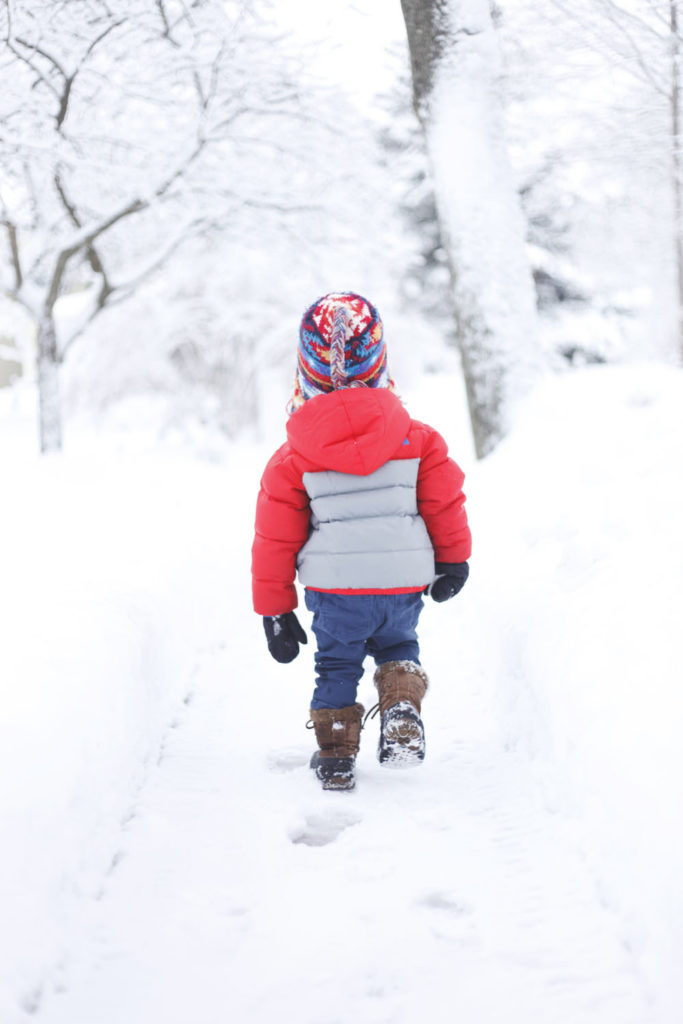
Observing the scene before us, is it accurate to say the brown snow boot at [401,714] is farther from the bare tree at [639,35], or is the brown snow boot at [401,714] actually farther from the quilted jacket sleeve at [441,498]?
the bare tree at [639,35]

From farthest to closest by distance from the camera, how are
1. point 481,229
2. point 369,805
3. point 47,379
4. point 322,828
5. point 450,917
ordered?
point 47,379
point 481,229
point 369,805
point 322,828
point 450,917

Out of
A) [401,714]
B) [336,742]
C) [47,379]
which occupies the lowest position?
[336,742]

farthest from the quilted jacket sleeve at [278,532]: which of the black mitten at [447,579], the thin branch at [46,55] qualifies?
the thin branch at [46,55]

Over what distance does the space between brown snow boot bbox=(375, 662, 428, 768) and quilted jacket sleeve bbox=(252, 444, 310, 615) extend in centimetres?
50

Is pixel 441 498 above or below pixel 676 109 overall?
below

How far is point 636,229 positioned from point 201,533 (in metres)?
11.7

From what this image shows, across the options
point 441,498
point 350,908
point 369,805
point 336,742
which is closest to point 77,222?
point 441,498

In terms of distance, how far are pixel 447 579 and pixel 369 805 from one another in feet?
2.90

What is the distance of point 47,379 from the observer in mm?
8680

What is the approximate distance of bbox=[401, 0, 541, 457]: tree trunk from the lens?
5.70m

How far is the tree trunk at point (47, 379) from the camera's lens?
8.59 m

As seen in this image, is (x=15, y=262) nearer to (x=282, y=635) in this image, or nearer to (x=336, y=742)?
(x=282, y=635)

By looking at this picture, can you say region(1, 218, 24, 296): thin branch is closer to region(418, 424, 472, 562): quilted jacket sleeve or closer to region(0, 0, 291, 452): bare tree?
region(0, 0, 291, 452): bare tree

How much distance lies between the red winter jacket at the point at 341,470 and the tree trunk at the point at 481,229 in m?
3.27
